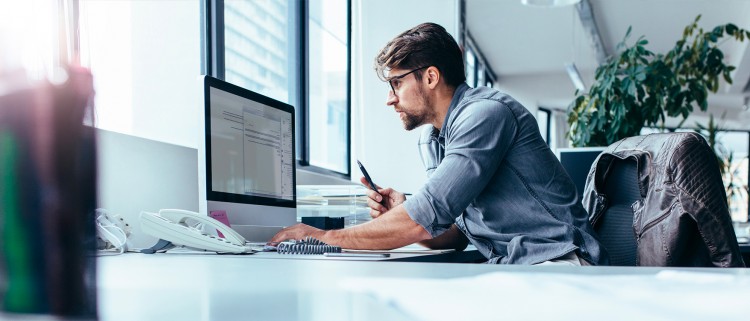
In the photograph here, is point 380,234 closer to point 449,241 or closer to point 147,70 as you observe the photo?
point 449,241

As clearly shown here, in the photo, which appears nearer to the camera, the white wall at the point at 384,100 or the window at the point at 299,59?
the window at the point at 299,59

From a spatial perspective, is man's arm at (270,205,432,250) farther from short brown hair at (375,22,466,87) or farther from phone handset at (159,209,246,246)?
short brown hair at (375,22,466,87)

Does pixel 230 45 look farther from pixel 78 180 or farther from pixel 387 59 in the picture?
pixel 78 180

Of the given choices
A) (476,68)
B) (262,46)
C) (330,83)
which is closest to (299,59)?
(262,46)

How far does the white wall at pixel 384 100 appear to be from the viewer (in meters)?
4.68

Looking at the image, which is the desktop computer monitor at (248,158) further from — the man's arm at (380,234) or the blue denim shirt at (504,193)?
the blue denim shirt at (504,193)

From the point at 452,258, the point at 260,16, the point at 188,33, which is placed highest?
the point at 260,16

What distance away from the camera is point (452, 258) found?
2.09m

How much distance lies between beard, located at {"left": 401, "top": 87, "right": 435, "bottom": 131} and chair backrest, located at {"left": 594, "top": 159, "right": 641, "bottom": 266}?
59 centimetres

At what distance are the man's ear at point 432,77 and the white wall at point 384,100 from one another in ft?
7.73

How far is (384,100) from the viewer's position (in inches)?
186

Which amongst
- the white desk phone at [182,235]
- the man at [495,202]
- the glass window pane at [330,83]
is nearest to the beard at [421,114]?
the man at [495,202]

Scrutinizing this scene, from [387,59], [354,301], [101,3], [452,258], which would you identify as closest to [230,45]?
[101,3]

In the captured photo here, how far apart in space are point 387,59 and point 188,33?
1000 millimetres
